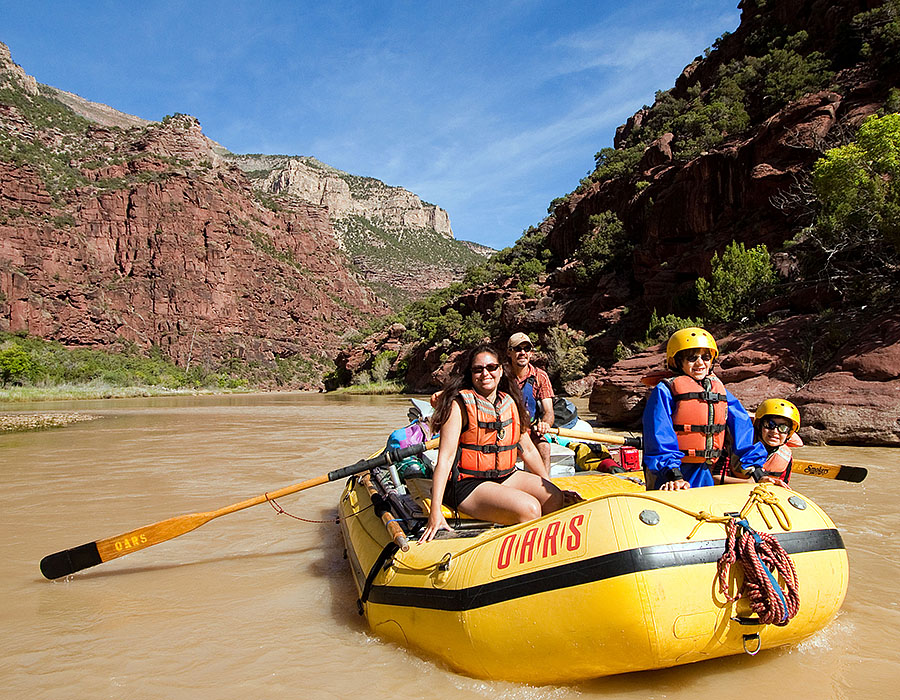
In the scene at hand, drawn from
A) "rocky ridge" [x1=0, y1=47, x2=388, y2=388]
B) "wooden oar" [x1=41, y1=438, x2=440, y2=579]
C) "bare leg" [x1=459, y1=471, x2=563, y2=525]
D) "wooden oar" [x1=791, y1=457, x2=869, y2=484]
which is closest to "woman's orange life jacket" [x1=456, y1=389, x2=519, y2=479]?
"bare leg" [x1=459, y1=471, x2=563, y2=525]

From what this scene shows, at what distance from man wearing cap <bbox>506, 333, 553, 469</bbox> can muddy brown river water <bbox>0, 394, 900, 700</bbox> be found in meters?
2.07

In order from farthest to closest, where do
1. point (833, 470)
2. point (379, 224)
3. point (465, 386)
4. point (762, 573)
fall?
point (379, 224) → point (833, 470) → point (465, 386) → point (762, 573)

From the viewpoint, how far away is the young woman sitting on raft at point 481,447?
10.8ft

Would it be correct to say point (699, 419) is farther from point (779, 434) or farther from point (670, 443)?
point (779, 434)

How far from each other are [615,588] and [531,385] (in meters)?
3.32

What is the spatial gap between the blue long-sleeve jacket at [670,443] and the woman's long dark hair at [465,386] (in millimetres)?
807

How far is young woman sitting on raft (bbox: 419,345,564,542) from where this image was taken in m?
3.30

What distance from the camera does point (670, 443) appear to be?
10.3 feet

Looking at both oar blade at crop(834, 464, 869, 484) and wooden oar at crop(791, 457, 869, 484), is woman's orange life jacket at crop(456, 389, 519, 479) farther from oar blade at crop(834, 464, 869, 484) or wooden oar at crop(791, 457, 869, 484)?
oar blade at crop(834, 464, 869, 484)

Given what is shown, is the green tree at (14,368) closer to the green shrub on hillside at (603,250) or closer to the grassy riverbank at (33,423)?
the grassy riverbank at (33,423)

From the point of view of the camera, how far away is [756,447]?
330 centimetres

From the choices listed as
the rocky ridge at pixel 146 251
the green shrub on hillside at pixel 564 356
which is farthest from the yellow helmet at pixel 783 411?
the rocky ridge at pixel 146 251

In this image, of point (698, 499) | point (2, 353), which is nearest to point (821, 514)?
point (698, 499)

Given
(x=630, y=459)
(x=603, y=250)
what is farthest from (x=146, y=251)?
(x=630, y=459)
